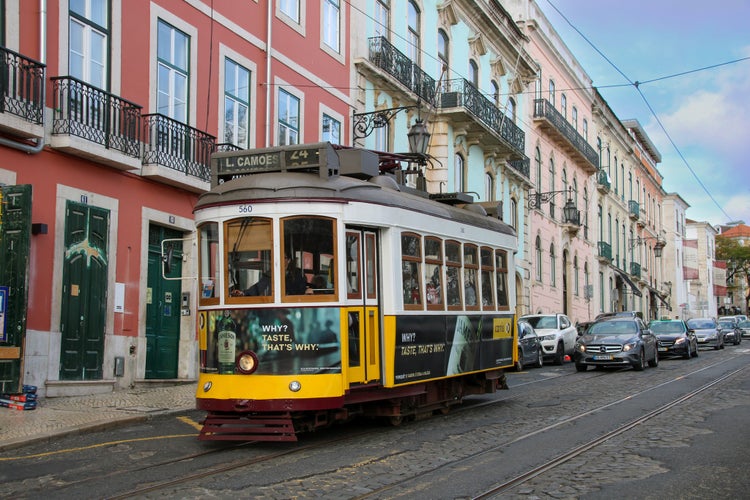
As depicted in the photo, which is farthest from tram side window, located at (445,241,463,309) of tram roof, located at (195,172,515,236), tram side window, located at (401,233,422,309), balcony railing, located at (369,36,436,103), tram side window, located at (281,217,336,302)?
balcony railing, located at (369,36,436,103)

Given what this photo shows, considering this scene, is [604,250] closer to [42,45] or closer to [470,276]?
[470,276]

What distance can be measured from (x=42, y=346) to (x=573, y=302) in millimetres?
34889

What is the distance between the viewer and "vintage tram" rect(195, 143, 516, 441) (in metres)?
9.48

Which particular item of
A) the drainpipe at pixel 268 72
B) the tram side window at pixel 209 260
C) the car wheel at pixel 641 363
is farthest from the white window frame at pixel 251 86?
the car wheel at pixel 641 363

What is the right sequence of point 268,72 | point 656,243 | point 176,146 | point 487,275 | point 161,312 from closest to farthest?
point 487,275, point 176,146, point 161,312, point 268,72, point 656,243

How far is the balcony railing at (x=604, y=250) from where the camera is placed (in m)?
51.0

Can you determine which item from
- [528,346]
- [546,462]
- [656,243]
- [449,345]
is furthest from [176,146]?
[656,243]

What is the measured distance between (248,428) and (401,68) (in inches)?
699

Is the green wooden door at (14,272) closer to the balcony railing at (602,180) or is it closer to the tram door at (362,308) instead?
the tram door at (362,308)

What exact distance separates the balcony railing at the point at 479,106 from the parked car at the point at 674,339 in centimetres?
902

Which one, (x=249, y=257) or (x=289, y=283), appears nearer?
(x=289, y=283)

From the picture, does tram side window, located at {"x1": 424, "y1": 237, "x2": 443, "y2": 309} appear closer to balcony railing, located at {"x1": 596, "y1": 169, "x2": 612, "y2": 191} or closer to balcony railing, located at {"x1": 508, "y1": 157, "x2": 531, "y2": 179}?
balcony railing, located at {"x1": 508, "y1": 157, "x2": 531, "y2": 179}

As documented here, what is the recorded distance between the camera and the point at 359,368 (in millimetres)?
10023

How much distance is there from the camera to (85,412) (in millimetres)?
12039
